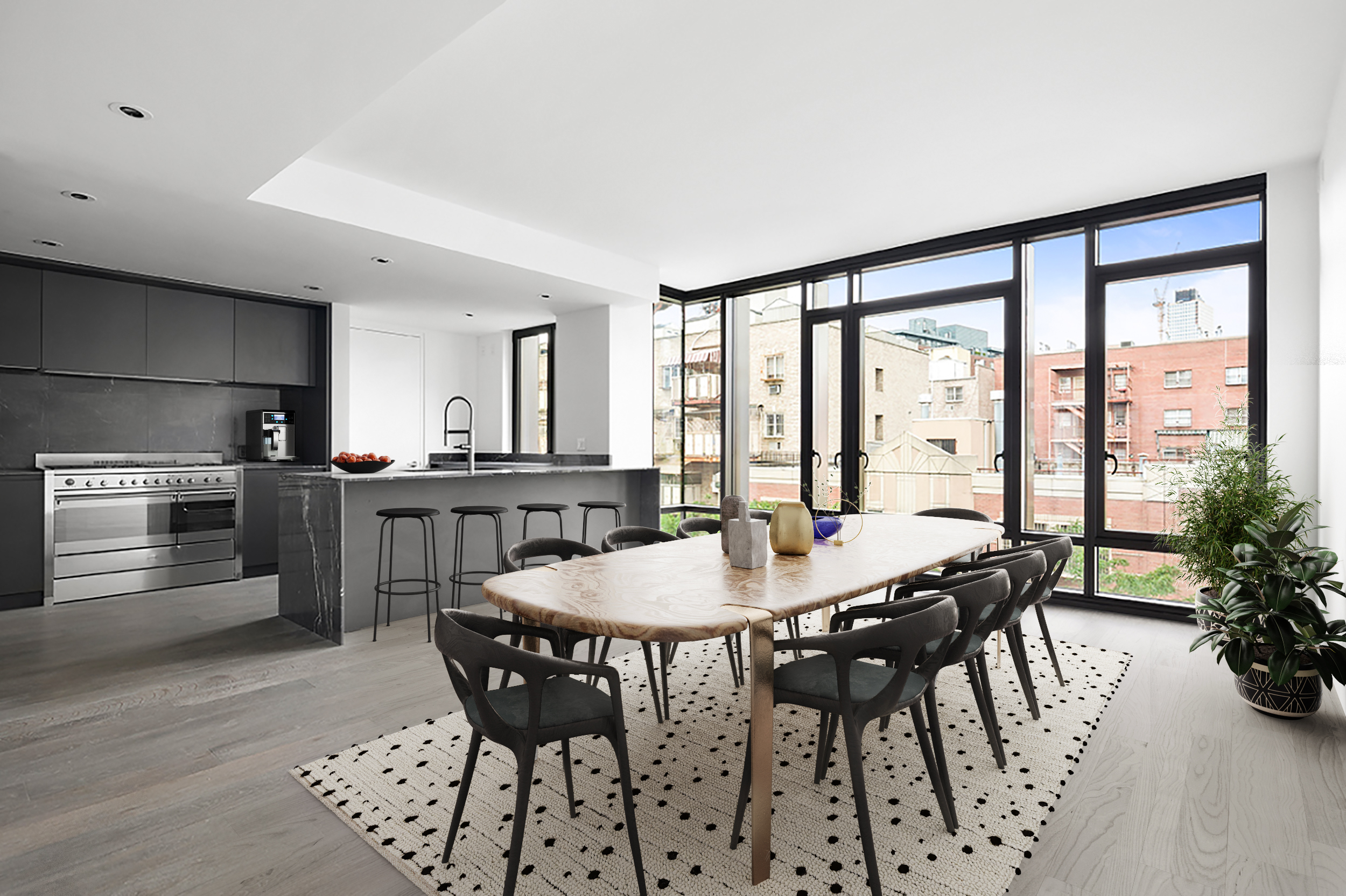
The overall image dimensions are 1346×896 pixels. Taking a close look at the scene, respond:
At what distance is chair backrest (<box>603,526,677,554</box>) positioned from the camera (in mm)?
3518

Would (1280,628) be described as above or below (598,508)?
below

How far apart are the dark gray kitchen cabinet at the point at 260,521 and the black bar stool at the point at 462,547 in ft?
6.52

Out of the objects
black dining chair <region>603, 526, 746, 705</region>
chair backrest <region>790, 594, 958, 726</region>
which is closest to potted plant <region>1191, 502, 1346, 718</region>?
chair backrest <region>790, 594, 958, 726</region>

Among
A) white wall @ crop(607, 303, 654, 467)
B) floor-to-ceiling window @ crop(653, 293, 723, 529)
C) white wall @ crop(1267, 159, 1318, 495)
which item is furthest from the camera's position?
floor-to-ceiling window @ crop(653, 293, 723, 529)

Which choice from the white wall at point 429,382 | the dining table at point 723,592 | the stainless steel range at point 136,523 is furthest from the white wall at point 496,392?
the dining table at point 723,592

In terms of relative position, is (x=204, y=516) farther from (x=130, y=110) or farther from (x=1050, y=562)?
(x=1050, y=562)

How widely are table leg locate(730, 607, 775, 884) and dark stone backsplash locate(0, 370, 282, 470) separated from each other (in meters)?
6.05

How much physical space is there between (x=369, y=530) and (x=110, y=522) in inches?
89.8

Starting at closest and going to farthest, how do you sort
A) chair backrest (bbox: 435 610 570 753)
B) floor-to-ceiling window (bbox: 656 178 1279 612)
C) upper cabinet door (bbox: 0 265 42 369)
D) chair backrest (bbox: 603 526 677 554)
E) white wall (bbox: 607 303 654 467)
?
1. chair backrest (bbox: 435 610 570 753)
2. chair backrest (bbox: 603 526 677 554)
3. floor-to-ceiling window (bbox: 656 178 1279 612)
4. upper cabinet door (bbox: 0 265 42 369)
5. white wall (bbox: 607 303 654 467)

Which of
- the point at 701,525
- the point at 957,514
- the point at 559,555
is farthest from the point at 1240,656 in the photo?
the point at 559,555

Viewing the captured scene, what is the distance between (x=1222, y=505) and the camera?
12.6 feet

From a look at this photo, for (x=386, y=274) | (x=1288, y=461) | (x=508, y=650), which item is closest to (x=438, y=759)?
(x=508, y=650)

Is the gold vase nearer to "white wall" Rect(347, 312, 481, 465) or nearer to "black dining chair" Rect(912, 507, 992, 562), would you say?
"black dining chair" Rect(912, 507, 992, 562)

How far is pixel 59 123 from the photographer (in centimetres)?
300
